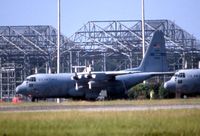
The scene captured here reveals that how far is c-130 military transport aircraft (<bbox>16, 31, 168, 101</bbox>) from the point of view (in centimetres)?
6612

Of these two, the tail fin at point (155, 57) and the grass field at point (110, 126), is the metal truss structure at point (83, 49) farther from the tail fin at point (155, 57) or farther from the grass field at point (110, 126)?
the grass field at point (110, 126)

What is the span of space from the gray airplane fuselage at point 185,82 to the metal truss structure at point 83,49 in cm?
1832

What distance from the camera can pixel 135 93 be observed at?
243 feet

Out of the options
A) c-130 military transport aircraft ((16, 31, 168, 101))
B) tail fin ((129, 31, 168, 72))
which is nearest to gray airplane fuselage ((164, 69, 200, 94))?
c-130 military transport aircraft ((16, 31, 168, 101))

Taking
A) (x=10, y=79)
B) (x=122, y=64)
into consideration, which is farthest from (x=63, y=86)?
(x=122, y=64)

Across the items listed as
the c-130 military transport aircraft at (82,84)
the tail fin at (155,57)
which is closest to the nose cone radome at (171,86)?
the c-130 military transport aircraft at (82,84)

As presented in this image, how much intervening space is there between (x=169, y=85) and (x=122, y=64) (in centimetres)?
2988

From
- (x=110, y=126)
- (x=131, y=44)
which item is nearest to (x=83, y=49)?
(x=131, y=44)

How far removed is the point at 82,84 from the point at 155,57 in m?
12.8

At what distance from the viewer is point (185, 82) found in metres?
65.4

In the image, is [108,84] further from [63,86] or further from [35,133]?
[35,133]

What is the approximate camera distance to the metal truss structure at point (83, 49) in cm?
8794

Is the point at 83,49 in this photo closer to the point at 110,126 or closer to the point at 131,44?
the point at 131,44

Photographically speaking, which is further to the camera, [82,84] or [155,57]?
[155,57]
